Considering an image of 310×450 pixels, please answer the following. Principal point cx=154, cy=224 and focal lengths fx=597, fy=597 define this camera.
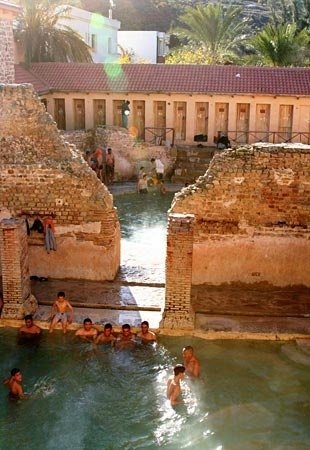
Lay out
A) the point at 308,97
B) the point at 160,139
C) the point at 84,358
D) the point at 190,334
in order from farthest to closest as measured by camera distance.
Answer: the point at 160,139 < the point at 308,97 < the point at 190,334 < the point at 84,358

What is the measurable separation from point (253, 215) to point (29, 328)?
17.0 ft

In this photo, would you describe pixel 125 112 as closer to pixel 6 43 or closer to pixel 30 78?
pixel 30 78

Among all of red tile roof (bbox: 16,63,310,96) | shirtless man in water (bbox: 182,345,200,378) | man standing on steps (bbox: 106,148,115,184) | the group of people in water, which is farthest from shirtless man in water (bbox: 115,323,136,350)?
red tile roof (bbox: 16,63,310,96)

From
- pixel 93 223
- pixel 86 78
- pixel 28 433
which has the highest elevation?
pixel 86 78

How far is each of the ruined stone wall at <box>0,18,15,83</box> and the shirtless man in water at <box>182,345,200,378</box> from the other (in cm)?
1714

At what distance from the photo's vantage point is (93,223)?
13211 mm

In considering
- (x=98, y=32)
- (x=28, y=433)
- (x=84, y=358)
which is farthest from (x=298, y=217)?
(x=98, y=32)

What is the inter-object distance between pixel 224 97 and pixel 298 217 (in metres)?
15.9

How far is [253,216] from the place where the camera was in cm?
1274

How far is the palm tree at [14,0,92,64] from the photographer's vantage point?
3050cm

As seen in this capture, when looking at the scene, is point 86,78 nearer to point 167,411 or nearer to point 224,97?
point 224,97

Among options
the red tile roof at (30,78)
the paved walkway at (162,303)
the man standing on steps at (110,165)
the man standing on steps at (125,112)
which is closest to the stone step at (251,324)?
the paved walkway at (162,303)

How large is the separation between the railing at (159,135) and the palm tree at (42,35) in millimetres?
7032

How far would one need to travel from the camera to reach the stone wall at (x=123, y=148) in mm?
25609
